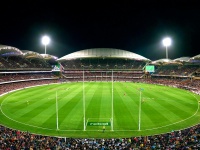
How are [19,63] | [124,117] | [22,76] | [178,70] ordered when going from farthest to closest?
1. [178,70]
2. [19,63]
3. [22,76]
4. [124,117]

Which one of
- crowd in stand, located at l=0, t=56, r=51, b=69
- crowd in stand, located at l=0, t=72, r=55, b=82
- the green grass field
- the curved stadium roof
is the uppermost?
the curved stadium roof

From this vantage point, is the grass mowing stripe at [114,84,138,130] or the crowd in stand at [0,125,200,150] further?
the grass mowing stripe at [114,84,138,130]

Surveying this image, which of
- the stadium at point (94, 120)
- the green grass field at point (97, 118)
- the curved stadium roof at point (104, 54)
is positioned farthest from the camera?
the curved stadium roof at point (104, 54)

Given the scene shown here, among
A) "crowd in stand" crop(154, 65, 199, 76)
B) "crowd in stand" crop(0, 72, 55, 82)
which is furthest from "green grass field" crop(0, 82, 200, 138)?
"crowd in stand" crop(154, 65, 199, 76)

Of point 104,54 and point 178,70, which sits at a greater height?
point 104,54

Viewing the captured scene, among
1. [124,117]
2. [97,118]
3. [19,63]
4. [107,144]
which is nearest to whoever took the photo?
[107,144]

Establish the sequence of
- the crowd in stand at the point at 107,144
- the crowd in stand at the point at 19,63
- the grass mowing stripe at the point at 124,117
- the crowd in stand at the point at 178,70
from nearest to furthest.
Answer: the crowd in stand at the point at 107,144 → the grass mowing stripe at the point at 124,117 → the crowd in stand at the point at 19,63 → the crowd in stand at the point at 178,70

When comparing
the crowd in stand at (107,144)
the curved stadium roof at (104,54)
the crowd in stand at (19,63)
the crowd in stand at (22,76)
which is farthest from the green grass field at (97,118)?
the curved stadium roof at (104,54)

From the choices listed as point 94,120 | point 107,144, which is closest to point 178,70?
point 94,120

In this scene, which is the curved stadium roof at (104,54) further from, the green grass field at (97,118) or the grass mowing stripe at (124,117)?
the grass mowing stripe at (124,117)

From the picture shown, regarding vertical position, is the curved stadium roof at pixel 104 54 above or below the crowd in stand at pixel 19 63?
above

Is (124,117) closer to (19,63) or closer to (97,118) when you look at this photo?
(97,118)

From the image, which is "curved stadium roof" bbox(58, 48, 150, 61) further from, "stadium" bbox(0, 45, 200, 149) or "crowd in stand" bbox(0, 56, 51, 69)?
"stadium" bbox(0, 45, 200, 149)

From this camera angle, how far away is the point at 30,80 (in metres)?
91.1
